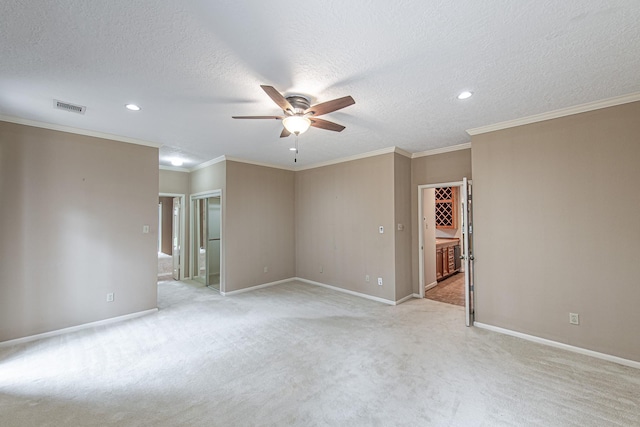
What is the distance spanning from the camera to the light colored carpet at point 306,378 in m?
2.03

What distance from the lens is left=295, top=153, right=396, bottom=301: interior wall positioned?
471 centimetres

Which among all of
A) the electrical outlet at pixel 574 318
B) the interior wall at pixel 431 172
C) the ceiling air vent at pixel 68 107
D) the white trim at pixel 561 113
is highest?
the ceiling air vent at pixel 68 107

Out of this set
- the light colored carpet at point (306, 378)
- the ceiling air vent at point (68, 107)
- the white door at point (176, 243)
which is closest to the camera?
the light colored carpet at point (306, 378)

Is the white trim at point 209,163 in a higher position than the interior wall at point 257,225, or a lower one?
higher

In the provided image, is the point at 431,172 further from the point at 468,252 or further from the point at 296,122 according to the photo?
the point at 296,122

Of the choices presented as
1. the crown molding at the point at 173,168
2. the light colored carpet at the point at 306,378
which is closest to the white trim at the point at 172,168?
the crown molding at the point at 173,168

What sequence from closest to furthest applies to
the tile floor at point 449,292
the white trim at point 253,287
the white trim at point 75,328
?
the white trim at point 75,328 < the tile floor at point 449,292 < the white trim at point 253,287

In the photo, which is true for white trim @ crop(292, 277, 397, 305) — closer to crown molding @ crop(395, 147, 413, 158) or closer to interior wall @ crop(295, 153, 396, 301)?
interior wall @ crop(295, 153, 396, 301)

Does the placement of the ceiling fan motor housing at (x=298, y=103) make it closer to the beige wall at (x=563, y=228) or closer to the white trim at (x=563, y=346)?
the beige wall at (x=563, y=228)

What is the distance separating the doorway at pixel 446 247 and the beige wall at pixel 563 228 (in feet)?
0.48

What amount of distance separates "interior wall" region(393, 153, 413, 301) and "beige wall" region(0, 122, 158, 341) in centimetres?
395

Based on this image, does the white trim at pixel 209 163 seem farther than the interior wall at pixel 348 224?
Yes

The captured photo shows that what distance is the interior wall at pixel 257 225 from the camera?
17.2ft

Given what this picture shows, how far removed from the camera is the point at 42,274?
3.38 metres
